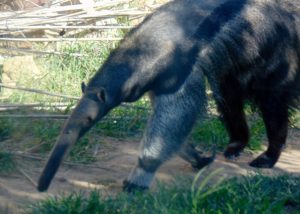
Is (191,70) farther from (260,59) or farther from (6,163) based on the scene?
(6,163)

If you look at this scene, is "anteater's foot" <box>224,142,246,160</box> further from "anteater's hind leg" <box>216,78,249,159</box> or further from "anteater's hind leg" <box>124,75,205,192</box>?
"anteater's hind leg" <box>124,75,205,192</box>

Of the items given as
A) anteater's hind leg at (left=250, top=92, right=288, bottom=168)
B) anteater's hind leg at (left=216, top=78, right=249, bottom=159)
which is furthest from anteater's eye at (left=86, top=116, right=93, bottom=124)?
anteater's hind leg at (left=250, top=92, right=288, bottom=168)

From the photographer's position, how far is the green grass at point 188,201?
4.26 meters

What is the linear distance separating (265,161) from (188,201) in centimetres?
188

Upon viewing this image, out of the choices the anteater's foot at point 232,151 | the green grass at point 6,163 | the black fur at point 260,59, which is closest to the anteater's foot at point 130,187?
the green grass at point 6,163

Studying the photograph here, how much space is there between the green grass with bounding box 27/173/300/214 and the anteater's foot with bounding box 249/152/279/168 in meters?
1.28

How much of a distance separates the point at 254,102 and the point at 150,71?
1.28m

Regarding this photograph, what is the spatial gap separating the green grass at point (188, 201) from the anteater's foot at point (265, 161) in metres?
1.28

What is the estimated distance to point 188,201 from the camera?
14.3ft

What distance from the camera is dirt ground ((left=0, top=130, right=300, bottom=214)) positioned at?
16.1ft

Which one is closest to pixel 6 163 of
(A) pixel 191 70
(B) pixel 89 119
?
(B) pixel 89 119

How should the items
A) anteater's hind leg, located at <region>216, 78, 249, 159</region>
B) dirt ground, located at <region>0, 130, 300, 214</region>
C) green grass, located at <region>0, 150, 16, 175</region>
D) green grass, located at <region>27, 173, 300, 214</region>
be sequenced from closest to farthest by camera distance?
1. green grass, located at <region>27, 173, 300, 214</region>
2. dirt ground, located at <region>0, 130, 300, 214</region>
3. green grass, located at <region>0, 150, 16, 175</region>
4. anteater's hind leg, located at <region>216, 78, 249, 159</region>

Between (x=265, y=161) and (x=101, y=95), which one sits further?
(x=265, y=161)

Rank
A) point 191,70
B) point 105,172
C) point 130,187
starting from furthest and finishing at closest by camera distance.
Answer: point 105,172 → point 191,70 → point 130,187
